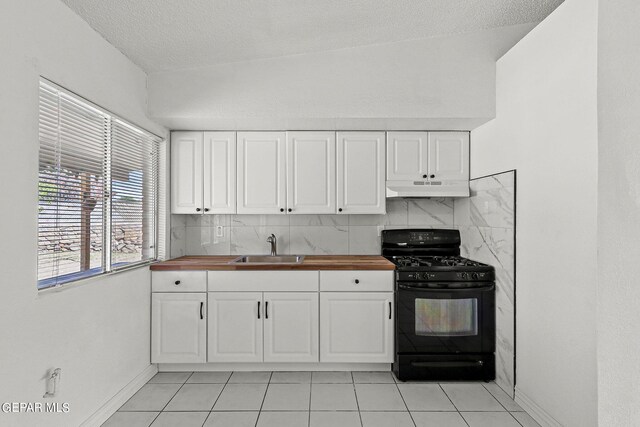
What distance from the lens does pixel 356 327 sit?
307 cm

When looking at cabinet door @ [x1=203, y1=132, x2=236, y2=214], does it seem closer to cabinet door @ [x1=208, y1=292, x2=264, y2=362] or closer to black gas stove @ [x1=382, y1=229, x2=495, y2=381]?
cabinet door @ [x1=208, y1=292, x2=264, y2=362]

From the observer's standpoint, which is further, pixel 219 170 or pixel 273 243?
pixel 273 243

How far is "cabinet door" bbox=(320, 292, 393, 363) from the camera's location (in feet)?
10.0

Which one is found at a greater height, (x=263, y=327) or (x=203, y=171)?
(x=203, y=171)

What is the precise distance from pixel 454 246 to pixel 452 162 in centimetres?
83

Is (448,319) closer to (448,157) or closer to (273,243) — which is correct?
(448,157)

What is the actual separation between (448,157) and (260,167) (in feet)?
5.53

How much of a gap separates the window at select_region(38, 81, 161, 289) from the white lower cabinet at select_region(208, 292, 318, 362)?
80 cm

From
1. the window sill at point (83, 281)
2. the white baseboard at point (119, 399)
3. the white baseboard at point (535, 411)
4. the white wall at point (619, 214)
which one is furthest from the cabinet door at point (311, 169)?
the white wall at point (619, 214)

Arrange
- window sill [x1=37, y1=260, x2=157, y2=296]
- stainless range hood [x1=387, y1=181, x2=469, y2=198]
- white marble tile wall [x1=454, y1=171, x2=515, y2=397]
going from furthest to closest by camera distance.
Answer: stainless range hood [x1=387, y1=181, x2=469, y2=198] < white marble tile wall [x1=454, y1=171, x2=515, y2=397] < window sill [x1=37, y1=260, x2=157, y2=296]

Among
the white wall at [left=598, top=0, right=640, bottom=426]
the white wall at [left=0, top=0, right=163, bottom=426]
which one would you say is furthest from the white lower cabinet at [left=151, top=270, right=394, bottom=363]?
the white wall at [left=598, top=0, right=640, bottom=426]

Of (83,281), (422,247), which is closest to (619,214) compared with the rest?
(83,281)

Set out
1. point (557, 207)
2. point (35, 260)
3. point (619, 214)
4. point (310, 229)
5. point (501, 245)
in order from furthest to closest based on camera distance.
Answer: point (310, 229) → point (501, 245) → point (557, 207) → point (35, 260) → point (619, 214)

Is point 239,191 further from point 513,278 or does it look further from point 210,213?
point 513,278
